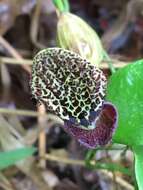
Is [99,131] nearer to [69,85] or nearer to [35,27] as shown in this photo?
[69,85]

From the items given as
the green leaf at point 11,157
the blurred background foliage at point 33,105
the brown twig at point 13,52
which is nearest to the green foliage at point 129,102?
the blurred background foliage at point 33,105

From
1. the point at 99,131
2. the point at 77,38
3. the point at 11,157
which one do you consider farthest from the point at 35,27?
the point at 99,131

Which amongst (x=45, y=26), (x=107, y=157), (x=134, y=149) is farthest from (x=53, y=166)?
(x=134, y=149)

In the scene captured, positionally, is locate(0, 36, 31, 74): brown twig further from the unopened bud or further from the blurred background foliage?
the unopened bud

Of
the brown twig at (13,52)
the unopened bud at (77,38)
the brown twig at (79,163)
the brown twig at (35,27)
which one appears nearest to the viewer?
the unopened bud at (77,38)

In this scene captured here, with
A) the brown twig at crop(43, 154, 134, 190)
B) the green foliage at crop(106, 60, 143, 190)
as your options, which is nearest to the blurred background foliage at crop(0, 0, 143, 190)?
the brown twig at crop(43, 154, 134, 190)

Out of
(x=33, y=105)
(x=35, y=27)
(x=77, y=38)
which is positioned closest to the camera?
(x=77, y=38)

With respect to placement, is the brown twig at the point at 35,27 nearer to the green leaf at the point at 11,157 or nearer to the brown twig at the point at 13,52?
the brown twig at the point at 13,52
